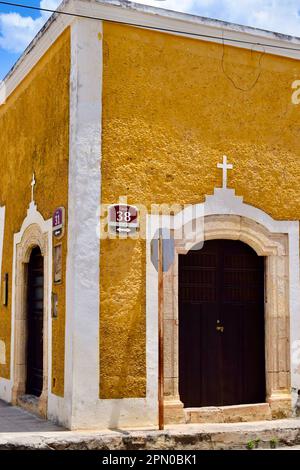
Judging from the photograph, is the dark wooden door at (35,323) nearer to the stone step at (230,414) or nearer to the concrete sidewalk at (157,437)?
the concrete sidewalk at (157,437)

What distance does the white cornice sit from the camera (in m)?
9.12

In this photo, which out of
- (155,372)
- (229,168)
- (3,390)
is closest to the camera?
(155,372)

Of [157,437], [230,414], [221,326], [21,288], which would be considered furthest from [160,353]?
[21,288]

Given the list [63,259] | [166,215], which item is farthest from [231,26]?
[63,259]

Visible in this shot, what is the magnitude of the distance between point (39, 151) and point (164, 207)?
223 cm

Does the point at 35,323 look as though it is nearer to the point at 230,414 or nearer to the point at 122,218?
the point at 122,218

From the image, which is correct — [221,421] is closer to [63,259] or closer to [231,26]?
[63,259]

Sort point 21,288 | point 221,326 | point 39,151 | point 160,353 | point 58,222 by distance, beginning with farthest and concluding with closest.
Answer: point 21,288, point 39,151, point 221,326, point 58,222, point 160,353

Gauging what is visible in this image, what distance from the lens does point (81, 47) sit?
29.7 feet

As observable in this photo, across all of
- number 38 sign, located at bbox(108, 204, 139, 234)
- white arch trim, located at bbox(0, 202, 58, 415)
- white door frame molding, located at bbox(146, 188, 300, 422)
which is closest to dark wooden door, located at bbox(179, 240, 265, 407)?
white door frame molding, located at bbox(146, 188, 300, 422)

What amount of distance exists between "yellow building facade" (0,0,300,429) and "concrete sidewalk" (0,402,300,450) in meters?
0.32

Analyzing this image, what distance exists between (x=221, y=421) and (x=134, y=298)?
6.34ft

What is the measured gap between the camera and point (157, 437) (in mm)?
8234

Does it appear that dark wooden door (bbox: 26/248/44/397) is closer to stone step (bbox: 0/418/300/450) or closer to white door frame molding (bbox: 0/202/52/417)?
white door frame molding (bbox: 0/202/52/417)
